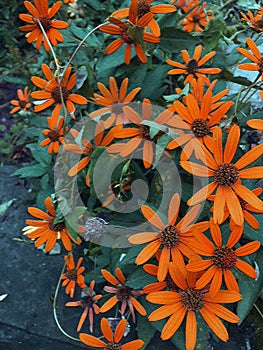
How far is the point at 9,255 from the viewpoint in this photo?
4.08ft

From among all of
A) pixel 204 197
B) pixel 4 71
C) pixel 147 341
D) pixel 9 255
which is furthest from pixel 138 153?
pixel 4 71

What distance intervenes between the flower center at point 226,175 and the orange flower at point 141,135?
0.54ft

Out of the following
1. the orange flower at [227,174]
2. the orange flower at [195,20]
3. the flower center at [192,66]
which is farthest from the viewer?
the orange flower at [195,20]

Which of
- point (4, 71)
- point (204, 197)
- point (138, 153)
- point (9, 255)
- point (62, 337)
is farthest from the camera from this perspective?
point (4, 71)

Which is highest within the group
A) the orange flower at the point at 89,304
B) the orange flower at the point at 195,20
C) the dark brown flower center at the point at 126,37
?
the dark brown flower center at the point at 126,37

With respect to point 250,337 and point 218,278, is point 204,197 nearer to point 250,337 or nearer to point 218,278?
point 218,278

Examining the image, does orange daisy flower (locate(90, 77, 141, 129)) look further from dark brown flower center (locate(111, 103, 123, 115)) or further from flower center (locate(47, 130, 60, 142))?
flower center (locate(47, 130, 60, 142))

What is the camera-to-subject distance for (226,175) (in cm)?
76

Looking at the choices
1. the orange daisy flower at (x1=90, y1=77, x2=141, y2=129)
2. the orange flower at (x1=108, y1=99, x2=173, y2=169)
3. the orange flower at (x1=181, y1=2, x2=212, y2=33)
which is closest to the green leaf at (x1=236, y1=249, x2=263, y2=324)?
the orange flower at (x1=108, y1=99, x2=173, y2=169)

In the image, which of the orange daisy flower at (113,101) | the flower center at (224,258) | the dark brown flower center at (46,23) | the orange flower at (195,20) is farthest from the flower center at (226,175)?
the orange flower at (195,20)

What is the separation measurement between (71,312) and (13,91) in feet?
4.36

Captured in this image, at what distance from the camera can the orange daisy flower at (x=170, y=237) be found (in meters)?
0.80

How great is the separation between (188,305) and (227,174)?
0.22 meters

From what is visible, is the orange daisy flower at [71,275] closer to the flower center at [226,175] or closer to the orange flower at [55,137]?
the orange flower at [55,137]
